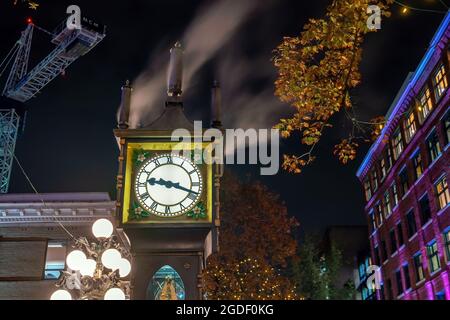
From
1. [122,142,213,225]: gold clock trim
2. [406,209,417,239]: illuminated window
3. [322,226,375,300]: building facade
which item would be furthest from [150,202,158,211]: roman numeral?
[322,226,375,300]: building facade

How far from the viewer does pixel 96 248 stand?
34.3ft

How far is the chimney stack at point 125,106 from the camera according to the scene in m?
6.15

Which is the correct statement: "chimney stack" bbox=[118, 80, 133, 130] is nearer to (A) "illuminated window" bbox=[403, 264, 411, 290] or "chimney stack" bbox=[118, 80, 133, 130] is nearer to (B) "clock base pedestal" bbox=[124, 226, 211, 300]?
(B) "clock base pedestal" bbox=[124, 226, 211, 300]

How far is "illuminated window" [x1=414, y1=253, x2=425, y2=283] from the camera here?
34.5 metres

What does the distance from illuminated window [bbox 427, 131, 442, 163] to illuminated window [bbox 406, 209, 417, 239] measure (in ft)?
17.5

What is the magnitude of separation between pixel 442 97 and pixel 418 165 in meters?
6.68

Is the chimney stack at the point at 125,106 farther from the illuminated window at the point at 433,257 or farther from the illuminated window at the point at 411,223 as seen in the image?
the illuminated window at the point at 411,223

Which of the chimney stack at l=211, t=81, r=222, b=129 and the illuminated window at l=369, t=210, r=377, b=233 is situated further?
the illuminated window at l=369, t=210, r=377, b=233

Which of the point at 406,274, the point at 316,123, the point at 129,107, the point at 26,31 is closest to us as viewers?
the point at 129,107

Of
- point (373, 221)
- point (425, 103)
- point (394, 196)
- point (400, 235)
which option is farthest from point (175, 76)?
point (373, 221)

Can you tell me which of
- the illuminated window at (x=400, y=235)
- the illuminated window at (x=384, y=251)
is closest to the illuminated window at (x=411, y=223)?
the illuminated window at (x=400, y=235)

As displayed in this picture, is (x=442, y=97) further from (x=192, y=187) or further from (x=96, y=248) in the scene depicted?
(x=192, y=187)
